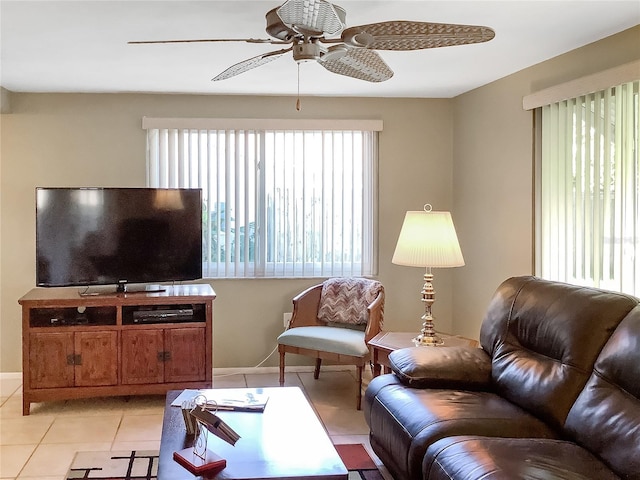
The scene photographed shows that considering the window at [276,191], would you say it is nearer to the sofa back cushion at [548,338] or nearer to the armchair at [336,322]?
the armchair at [336,322]

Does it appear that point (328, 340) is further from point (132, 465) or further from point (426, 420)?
point (426, 420)

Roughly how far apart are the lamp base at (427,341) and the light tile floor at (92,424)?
0.62 m

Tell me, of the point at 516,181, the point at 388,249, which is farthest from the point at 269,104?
the point at 516,181

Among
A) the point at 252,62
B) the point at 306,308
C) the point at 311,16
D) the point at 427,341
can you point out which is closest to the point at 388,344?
the point at 427,341

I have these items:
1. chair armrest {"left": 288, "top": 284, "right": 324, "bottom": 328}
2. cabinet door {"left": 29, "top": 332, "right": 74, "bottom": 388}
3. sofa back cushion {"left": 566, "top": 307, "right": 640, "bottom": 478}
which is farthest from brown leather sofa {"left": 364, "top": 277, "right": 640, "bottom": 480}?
cabinet door {"left": 29, "top": 332, "right": 74, "bottom": 388}

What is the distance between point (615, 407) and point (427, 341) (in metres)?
1.62

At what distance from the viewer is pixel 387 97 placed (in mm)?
5242

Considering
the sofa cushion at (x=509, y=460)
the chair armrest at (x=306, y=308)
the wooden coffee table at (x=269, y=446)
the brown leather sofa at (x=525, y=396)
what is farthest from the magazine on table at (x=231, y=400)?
the chair armrest at (x=306, y=308)

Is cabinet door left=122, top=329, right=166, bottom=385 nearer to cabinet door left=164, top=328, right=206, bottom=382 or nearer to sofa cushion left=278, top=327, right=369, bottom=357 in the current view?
cabinet door left=164, top=328, right=206, bottom=382

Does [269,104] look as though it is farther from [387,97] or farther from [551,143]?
[551,143]

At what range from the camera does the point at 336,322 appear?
488 cm

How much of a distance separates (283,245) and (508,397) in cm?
262

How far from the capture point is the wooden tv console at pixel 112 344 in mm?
4117

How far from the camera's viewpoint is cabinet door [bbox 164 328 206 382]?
4277 millimetres
